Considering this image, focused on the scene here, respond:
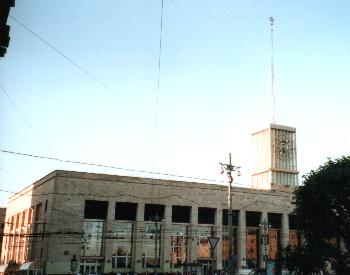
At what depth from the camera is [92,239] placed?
51.4 m

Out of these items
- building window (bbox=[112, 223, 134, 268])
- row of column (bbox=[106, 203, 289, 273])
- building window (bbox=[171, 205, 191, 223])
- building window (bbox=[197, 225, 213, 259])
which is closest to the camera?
building window (bbox=[112, 223, 134, 268])

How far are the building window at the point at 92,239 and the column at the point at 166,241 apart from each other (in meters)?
8.13

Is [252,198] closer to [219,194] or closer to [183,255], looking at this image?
[219,194]

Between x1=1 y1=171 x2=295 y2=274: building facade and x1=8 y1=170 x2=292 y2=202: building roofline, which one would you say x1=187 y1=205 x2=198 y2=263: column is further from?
x1=8 y1=170 x2=292 y2=202: building roofline

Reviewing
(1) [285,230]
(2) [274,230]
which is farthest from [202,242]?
(1) [285,230]

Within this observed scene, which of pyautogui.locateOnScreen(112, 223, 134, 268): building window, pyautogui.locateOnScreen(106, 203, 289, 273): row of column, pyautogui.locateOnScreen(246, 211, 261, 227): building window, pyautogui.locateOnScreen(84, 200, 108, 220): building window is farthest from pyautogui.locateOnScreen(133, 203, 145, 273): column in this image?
pyautogui.locateOnScreen(246, 211, 261, 227): building window

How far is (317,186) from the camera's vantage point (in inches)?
1566

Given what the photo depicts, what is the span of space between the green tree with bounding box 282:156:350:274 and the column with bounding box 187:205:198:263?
17966 mm

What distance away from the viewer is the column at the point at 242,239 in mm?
58228

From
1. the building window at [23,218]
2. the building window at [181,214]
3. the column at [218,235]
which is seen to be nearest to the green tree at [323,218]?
the column at [218,235]

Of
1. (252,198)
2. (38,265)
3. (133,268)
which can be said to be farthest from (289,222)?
(38,265)

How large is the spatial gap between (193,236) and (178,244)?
2.37 meters

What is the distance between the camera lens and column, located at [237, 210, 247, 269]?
2292 inches

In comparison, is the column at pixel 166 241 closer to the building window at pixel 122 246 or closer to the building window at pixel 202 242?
the building window at pixel 122 246
